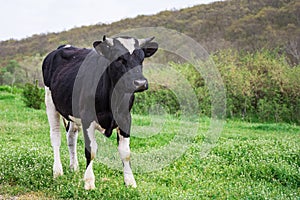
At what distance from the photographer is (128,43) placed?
6988 millimetres

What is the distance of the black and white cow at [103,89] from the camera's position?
22.7ft

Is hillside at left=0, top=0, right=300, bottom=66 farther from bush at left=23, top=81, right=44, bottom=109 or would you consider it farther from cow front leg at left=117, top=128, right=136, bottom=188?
cow front leg at left=117, top=128, right=136, bottom=188

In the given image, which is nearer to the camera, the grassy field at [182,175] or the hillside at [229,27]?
the grassy field at [182,175]

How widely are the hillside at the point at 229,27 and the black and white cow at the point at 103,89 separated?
110 feet

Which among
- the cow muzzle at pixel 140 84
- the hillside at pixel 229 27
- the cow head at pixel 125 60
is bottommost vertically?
the cow muzzle at pixel 140 84

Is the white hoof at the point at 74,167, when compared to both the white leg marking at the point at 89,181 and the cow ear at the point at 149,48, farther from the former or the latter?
the cow ear at the point at 149,48

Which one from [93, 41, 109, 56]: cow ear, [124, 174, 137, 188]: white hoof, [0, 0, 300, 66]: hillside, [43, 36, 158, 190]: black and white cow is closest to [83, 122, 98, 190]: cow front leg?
[43, 36, 158, 190]: black and white cow

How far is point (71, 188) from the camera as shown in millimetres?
7312

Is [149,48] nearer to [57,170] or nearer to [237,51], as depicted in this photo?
[57,170]

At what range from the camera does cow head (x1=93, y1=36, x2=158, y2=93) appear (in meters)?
6.65

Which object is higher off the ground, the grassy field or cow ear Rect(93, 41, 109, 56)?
cow ear Rect(93, 41, 109, 56)

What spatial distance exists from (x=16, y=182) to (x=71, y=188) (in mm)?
1256

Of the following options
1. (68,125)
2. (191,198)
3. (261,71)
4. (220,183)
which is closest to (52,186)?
(68,125)

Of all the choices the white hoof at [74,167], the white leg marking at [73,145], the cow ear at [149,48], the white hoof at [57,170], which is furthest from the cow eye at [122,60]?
the white hoof at [74,167]
